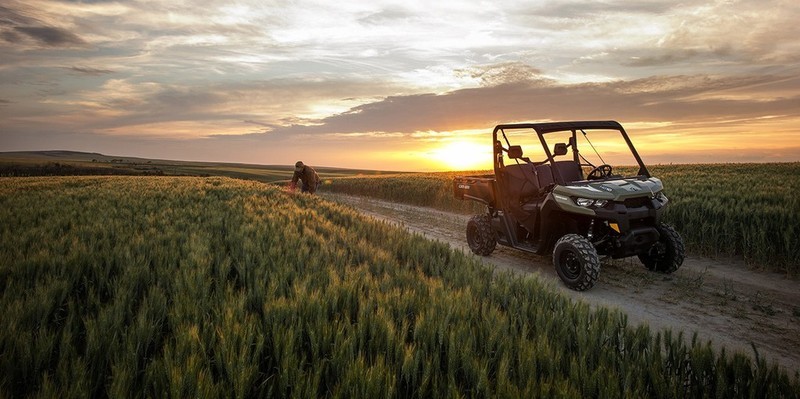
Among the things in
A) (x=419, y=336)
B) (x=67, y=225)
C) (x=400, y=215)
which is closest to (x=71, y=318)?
(x=419, y=336)

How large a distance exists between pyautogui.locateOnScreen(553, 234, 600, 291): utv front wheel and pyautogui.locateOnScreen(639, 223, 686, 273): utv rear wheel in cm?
163

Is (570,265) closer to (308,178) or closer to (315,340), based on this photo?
(315,340)

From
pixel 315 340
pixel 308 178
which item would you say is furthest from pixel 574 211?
pixel 308 178

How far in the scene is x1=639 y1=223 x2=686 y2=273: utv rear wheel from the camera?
7434 millimetres

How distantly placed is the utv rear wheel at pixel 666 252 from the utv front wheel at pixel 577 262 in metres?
1.63

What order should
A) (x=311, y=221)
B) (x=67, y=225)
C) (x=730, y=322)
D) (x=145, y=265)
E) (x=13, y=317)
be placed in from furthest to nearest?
1. (x=311, y=221)
2. (x=67, y=225)
3. (x=730, y=322)
4. (x=145, y=265)
5. (x=13, y=317)

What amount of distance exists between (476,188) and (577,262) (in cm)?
317

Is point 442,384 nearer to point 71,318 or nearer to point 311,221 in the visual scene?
point 71,318

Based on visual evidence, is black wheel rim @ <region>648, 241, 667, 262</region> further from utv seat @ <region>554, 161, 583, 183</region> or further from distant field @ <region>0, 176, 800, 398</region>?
distant field @ <region>0, 176, 800, 398</region>

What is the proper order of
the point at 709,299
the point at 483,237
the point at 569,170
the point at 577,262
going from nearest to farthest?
the point at 709,299, the point at 577,262, the point at 569,170, the point at 483,237

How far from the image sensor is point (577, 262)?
6977 mm

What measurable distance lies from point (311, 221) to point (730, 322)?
7069 millimetres

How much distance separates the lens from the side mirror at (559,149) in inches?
310

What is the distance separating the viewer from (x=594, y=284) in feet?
22.7
